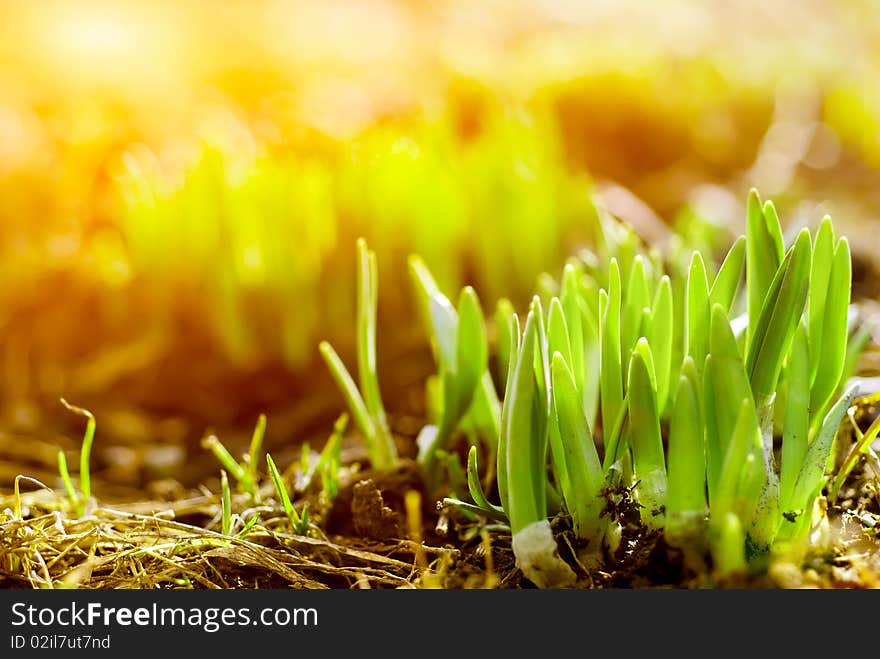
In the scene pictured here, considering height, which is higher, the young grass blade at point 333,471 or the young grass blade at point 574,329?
the young grass blade at point 574,329

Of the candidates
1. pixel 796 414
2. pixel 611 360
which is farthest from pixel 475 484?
pixel 796 414

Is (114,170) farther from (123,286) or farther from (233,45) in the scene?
(233,45)

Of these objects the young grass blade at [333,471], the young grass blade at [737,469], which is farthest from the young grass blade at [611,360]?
the young grass blade at [333,471]

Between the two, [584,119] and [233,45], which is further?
[233,45]

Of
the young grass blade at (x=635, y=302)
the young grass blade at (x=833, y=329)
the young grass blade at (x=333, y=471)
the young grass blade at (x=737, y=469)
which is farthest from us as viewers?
the young grass blade at (x=333, y=471)

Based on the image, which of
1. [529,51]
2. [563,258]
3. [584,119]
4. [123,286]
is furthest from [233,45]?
[563,258]

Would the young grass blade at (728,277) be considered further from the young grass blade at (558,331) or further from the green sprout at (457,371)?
the green sprout at (457,371)
